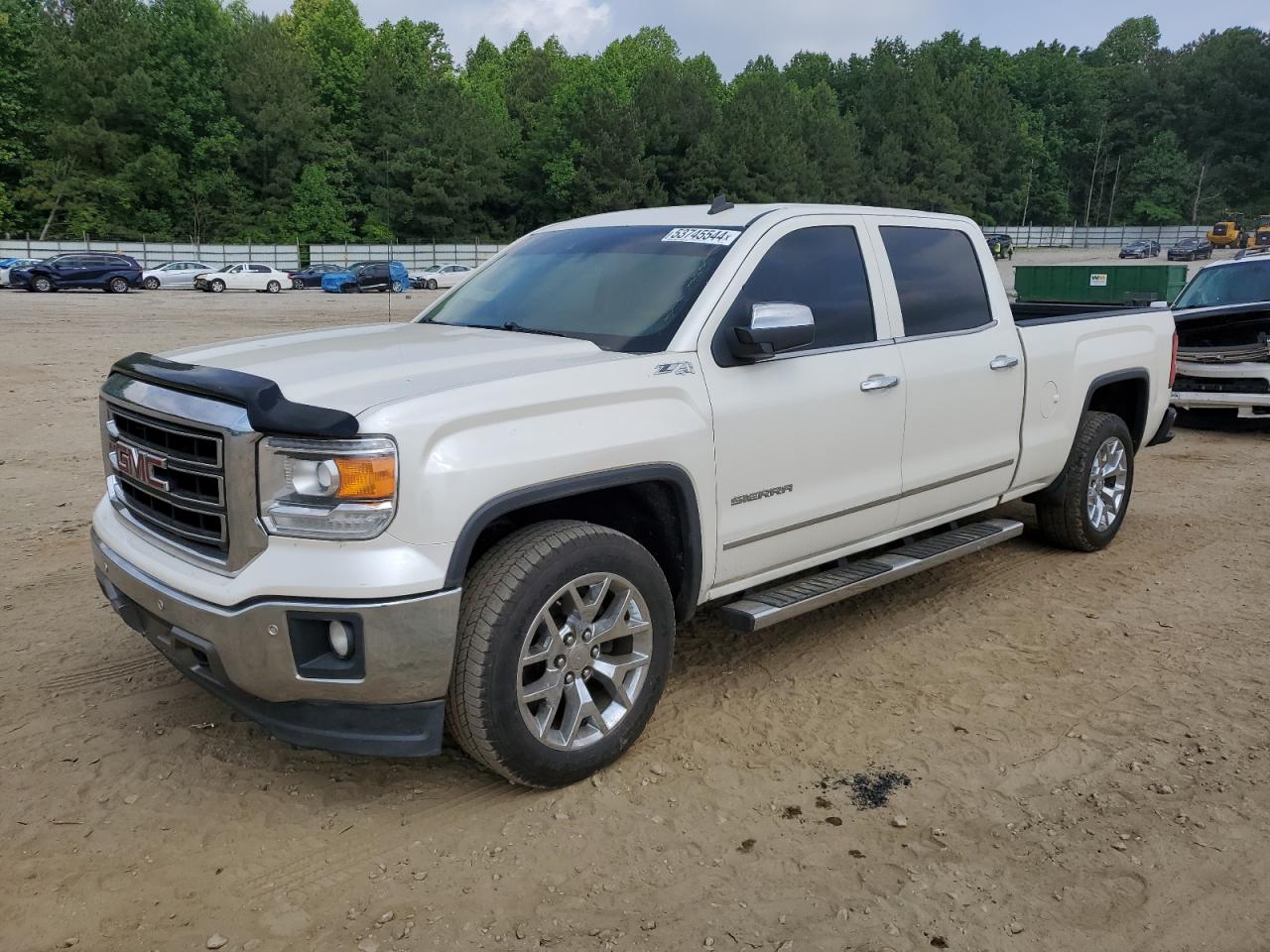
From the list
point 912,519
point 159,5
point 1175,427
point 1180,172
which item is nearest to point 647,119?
point 159,5

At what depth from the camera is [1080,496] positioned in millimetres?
6016

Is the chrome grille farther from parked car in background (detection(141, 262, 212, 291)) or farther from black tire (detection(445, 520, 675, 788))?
parked car in background (detection(141, 262, 212, 291))

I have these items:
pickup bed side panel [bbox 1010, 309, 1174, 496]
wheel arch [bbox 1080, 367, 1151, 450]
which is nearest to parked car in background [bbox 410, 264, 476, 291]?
wheel arch [bbox 1080, 367, 1151, 450]

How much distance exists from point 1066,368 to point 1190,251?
69746 millimetres

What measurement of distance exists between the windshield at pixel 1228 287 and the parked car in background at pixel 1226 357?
0.22ft

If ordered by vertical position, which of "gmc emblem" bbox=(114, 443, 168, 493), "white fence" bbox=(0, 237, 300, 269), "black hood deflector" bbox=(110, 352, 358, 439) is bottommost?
"gmc emblem" bbox=(114, 443, 168, 493)

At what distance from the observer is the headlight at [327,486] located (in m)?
2.99

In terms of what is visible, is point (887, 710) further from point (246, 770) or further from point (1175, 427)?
point (1175, 427)

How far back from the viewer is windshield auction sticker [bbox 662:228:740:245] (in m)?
4.21

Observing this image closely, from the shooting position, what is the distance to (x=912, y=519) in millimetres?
4863

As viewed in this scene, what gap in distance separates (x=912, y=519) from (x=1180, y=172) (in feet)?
400

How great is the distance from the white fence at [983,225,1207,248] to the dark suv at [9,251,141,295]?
86.9m

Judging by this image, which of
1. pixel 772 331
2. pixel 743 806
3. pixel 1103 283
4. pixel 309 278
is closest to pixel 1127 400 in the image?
pixel 772 331

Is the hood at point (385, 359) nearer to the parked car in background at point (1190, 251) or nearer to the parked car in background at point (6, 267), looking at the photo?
the parked car in background at point (6, 267)
